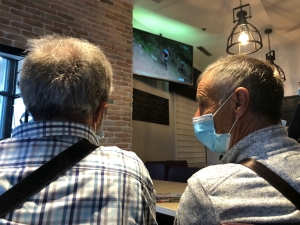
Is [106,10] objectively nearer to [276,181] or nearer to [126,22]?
[126,22]

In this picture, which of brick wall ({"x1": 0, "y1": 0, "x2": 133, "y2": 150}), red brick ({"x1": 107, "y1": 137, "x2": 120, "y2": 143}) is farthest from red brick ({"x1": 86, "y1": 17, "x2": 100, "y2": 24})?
red brick ({"x1": 107, "y1": 137, "x2": 120, "y2": 143})

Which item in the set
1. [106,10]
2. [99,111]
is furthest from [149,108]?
[99,111]

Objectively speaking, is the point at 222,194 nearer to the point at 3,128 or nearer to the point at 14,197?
the point at 14,197

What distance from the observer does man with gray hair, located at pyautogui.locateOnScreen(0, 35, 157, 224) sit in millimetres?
724

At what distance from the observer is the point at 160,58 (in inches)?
179

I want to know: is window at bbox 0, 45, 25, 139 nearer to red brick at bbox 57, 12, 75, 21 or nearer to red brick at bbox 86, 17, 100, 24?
red brick at bbox 57, 12, 75, 21

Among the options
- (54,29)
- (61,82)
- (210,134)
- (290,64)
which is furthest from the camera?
(290,64)

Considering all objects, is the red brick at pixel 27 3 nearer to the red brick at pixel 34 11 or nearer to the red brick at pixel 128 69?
the red brick at pixel 34 11

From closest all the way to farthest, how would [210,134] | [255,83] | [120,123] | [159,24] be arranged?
[255,83] < [210,134] < [120,123] < [159,24]

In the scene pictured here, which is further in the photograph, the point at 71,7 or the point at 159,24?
the point at 159,24

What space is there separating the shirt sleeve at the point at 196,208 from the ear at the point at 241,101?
31 cm

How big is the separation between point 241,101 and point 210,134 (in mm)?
281

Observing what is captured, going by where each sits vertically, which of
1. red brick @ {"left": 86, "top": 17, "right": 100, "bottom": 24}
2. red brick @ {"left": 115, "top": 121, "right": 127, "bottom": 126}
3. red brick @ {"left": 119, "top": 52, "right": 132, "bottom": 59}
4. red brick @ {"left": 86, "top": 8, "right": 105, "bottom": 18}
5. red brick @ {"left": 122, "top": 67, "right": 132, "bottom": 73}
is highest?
red brick @ {"left": 86, "top": 8, "right": 105, "bottom": 18}

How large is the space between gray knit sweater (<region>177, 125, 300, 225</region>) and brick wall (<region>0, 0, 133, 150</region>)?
2.76m
